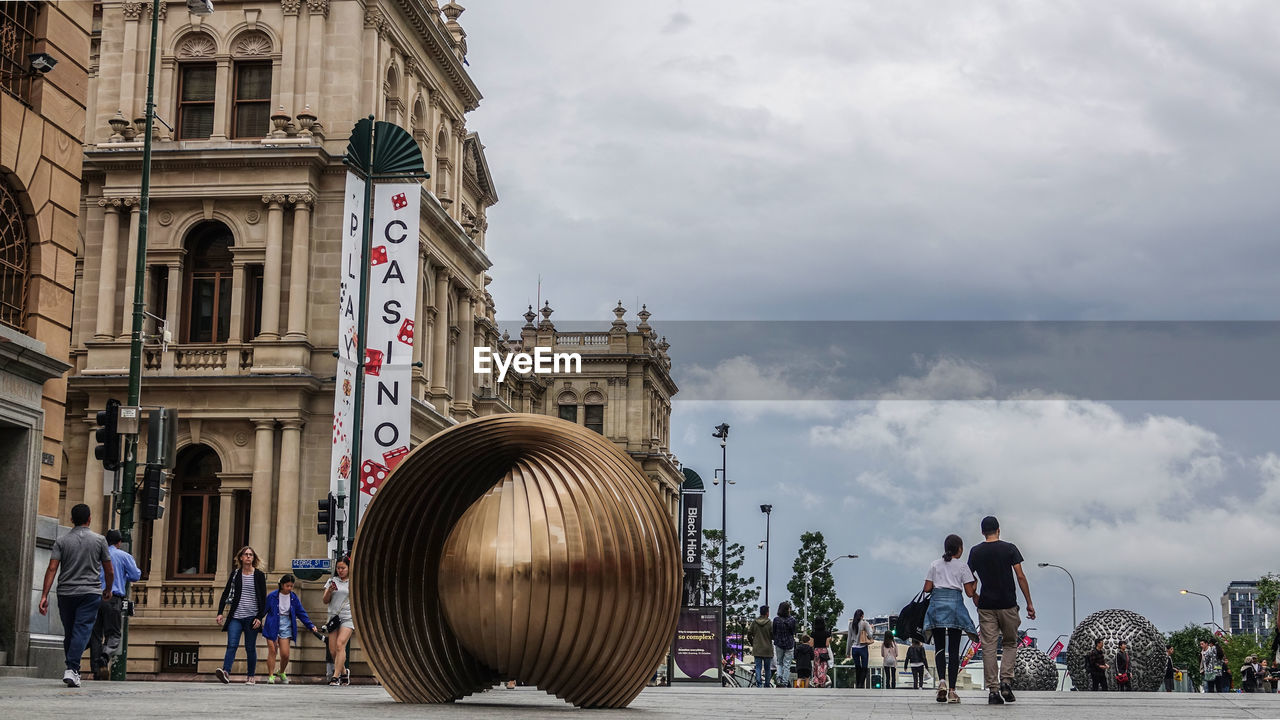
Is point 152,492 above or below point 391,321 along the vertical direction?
below

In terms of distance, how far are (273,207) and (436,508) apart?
84.8ft

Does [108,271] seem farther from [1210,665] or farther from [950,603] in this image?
[1210,665]

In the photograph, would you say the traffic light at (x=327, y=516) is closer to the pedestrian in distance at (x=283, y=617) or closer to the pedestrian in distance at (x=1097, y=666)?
the pedestrian in distance at (x=283, y=617)

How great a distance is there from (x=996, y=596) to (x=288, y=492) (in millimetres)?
24038

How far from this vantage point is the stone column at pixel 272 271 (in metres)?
36.8

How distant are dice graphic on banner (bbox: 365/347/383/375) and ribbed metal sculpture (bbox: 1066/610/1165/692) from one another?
54.1 ft

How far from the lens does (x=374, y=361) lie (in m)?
35.3

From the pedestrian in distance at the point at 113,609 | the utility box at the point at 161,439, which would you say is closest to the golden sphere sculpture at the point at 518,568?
the pedestrian in distance at the point at 113,609

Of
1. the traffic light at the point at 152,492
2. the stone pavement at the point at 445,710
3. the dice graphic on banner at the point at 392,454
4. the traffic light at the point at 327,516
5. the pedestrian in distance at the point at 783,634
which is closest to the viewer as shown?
the stone pavement at the point at 445,710

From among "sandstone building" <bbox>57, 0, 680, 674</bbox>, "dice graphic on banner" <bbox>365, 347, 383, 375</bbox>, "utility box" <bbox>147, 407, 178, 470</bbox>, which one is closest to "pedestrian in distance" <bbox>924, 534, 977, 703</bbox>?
"utility box" <bbox>147, 407, 178, 470</bbox>

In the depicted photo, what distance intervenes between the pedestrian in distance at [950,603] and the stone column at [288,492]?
74.6 feet

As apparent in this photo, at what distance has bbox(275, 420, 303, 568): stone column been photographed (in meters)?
35.9

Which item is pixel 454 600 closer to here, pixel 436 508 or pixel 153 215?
pixel 436 508

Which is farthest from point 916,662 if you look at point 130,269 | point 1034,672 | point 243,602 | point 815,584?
point 815,584
